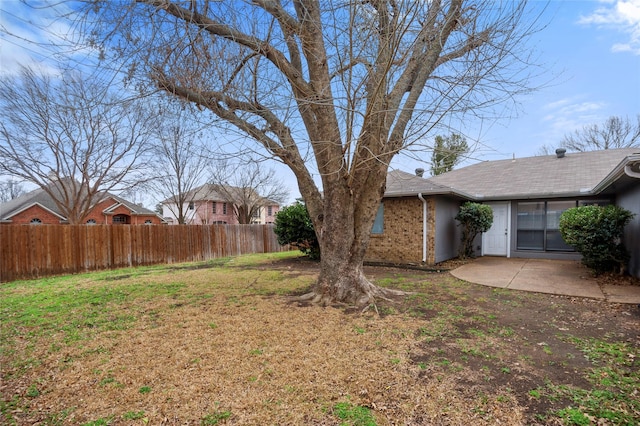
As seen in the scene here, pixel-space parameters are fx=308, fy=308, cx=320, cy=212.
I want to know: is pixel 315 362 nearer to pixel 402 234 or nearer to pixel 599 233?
pixel 599 233

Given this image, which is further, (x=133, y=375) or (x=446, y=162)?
(x=446, y=162)

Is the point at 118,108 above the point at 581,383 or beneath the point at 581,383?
above

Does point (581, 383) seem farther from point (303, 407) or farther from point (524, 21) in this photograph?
point (524, 21)

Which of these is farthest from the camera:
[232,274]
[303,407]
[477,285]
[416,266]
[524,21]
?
[416,266]

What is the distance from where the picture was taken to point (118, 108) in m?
5.06

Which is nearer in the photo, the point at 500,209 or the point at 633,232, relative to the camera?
the point at 633,232

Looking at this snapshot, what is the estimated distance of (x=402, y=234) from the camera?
10023 millimetres

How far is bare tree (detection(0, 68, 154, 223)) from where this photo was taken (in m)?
11.5

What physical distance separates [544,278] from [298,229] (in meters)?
7.08

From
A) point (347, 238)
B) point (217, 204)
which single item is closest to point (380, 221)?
point (347, 238)

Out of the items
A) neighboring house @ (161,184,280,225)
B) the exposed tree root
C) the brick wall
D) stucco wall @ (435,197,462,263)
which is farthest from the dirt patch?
neighboring house @ (161,184,280,225)

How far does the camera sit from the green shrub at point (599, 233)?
6785mm

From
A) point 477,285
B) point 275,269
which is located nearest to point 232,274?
point 275,269

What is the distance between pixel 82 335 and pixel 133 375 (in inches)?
67.0
